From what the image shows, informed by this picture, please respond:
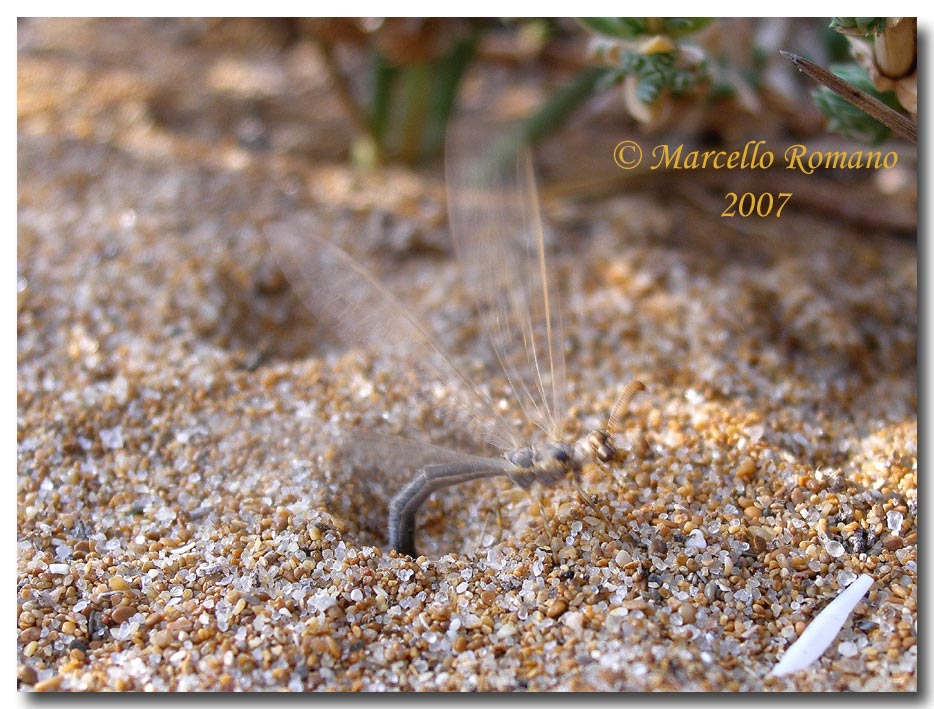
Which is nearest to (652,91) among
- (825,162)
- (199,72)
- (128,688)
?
(825,162)

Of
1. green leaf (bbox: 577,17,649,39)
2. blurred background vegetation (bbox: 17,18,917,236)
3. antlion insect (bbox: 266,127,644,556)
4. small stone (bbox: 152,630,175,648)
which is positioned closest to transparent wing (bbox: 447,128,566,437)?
antlion insect (bbox: 266,127,644,556)

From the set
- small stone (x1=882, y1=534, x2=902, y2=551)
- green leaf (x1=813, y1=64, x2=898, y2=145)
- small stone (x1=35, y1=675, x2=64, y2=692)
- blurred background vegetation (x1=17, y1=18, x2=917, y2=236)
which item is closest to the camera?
small stone (x1=35, y1=675, x2=64, y2=692)

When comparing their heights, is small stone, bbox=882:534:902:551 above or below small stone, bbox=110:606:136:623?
above

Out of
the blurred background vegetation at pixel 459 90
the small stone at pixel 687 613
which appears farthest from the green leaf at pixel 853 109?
the small stone at pixel 687 613

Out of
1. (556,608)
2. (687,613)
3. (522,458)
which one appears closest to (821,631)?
(687,613)

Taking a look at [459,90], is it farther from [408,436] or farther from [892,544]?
[892,544]

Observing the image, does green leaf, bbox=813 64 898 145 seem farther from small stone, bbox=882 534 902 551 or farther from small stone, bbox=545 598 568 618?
small stone, bbox=545 598 568 618

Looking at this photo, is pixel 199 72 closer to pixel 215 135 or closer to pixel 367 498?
pixel 215 135

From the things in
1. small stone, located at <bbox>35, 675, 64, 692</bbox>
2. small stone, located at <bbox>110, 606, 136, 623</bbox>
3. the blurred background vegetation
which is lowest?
small stone, located at <bbox>35, 675, 64, 692</bbox>
